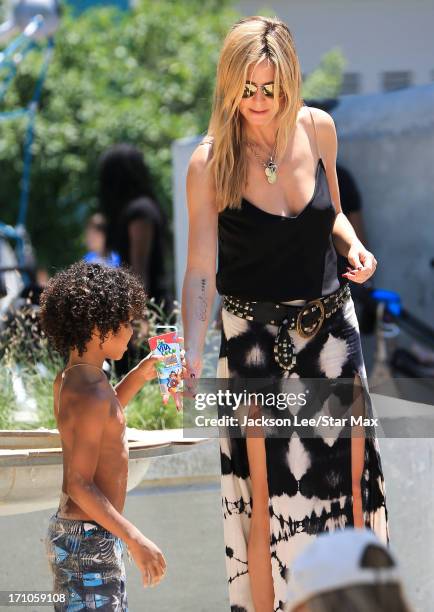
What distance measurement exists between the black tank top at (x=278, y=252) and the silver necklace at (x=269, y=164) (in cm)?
10

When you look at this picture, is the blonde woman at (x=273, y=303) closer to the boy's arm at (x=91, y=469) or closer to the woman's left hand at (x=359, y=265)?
the woman's left hand at (x=359, y=265)

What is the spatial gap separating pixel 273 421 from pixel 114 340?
1.75 ft

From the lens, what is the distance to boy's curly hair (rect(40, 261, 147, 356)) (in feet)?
10.7

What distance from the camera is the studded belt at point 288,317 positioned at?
133 inches

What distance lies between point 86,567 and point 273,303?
2.97 feet

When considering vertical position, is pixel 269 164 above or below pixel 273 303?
above

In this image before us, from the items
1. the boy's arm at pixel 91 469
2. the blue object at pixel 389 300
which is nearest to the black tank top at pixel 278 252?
the boy's arm at pixel 91 469

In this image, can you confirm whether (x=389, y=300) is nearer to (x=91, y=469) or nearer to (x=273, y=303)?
(x=273, y=303)

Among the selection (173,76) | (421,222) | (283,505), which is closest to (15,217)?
(173,76)

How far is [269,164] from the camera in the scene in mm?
3451


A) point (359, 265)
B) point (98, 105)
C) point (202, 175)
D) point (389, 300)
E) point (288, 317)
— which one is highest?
point (98, 105)

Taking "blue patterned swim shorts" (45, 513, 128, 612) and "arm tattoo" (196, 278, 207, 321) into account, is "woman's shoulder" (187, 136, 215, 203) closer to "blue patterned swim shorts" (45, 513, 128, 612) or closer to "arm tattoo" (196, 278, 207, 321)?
"arm tattoo" (196, 278, 207, 321)

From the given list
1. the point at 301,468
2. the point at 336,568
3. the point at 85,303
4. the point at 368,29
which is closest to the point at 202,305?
the point at 85,303

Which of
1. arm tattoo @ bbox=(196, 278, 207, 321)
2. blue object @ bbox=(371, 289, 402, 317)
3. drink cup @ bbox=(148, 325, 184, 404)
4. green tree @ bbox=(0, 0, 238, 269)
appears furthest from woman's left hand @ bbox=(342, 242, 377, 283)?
green tree @ bbox=(0, 0, 238, 269)
